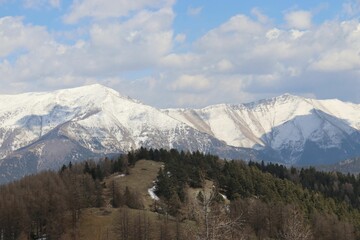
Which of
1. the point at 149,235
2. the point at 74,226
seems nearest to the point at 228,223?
the point at 149,235

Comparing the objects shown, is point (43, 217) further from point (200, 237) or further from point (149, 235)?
point (200, 237)

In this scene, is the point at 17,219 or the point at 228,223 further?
the point at 17,219

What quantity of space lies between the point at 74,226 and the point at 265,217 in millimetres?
66832

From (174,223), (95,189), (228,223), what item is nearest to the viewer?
(228,223)

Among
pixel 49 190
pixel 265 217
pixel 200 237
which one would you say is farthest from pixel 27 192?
pixel 200 237

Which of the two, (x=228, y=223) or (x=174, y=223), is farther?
(x=174, y=223)

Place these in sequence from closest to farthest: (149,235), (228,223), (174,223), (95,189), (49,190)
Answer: (228,223), (149,235), (174,223), (49,190), (95,189)

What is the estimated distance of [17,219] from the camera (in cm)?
15675

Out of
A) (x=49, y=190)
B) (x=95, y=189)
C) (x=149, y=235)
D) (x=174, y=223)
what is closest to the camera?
(x=149, y=235)

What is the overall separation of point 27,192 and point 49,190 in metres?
9.25

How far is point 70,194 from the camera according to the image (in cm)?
17400

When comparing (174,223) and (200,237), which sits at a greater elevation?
(200,237)

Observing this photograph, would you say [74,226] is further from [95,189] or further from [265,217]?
[265,217]

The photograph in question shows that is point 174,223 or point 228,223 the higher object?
point 228,223
